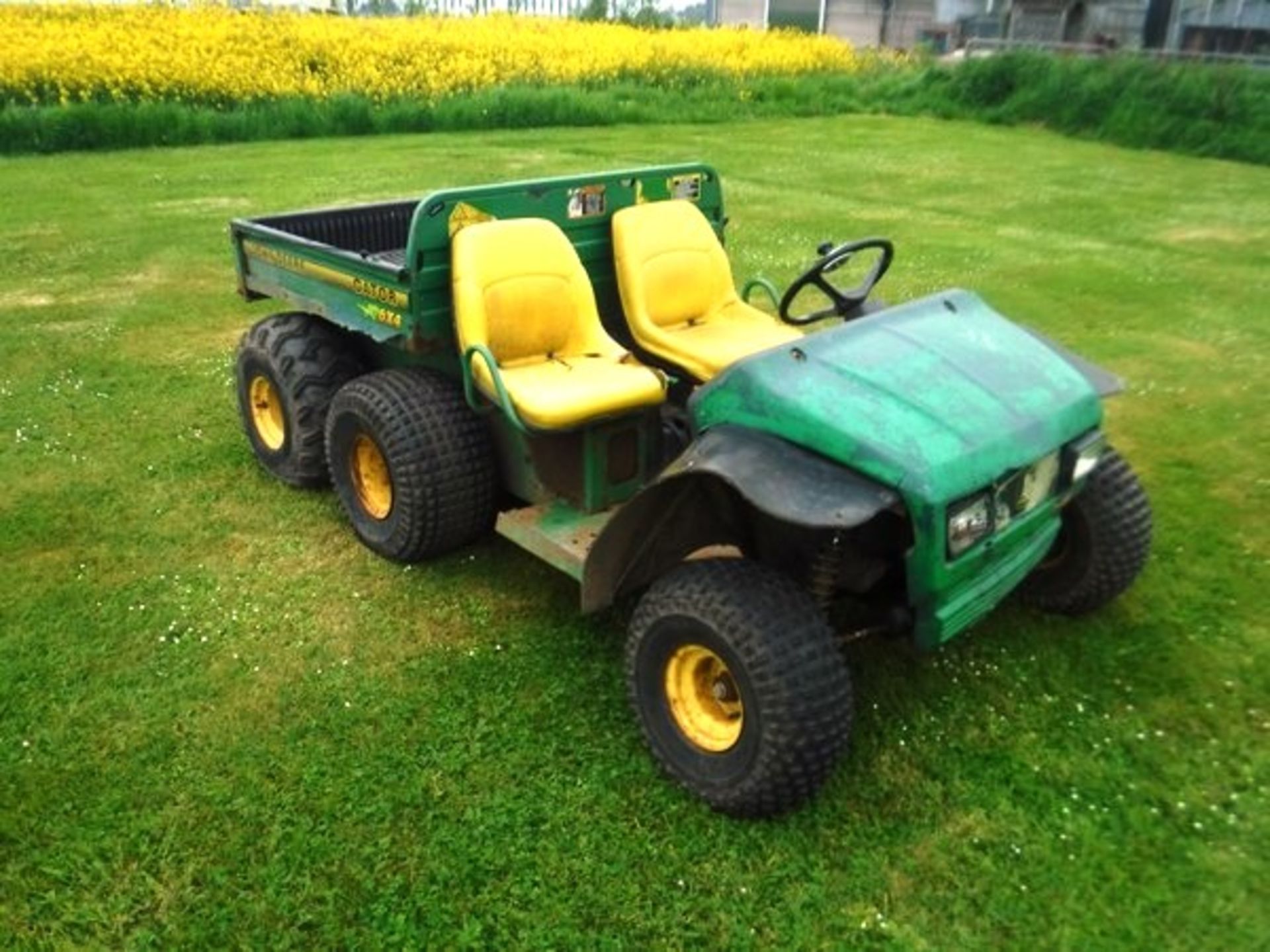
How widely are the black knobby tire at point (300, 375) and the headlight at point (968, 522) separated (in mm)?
2523

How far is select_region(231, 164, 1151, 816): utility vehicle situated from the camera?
8.55 ft

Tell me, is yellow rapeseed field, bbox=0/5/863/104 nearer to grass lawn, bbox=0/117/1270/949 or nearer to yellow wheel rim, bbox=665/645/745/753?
grass lawn, bbox=0/117/1270/949

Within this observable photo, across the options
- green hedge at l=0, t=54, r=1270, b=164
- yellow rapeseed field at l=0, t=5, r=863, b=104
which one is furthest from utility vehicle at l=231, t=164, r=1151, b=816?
yellow rapeseed field at l=0, t=5, r=863, b=104

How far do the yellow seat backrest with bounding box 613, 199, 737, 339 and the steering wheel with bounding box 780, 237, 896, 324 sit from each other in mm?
353

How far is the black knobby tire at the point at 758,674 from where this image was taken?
2.57m

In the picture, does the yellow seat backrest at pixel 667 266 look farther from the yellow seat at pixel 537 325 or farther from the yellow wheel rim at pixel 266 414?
the yellow wheel rim at pixel 266 414

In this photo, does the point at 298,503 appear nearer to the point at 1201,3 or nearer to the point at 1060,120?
the point at 1060,120

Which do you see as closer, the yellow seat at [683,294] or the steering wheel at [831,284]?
the steering wheel at [831,284]

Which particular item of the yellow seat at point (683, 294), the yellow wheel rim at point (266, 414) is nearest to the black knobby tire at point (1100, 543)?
the yellow seat at point (683, 294)

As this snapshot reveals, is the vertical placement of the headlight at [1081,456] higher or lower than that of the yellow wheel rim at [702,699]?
higher

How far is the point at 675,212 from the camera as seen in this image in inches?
164

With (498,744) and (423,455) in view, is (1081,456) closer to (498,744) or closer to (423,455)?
(498,744)

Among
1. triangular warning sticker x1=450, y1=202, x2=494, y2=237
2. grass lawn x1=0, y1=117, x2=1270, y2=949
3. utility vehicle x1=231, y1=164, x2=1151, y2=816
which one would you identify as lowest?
grass lawn x1=0, y1=117, x2=1270, y2=949

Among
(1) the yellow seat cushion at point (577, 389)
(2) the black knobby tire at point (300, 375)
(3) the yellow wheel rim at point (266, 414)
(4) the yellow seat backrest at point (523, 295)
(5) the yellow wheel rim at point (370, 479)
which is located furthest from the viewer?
(3) the yellow wheel rim at point (266, 414)
